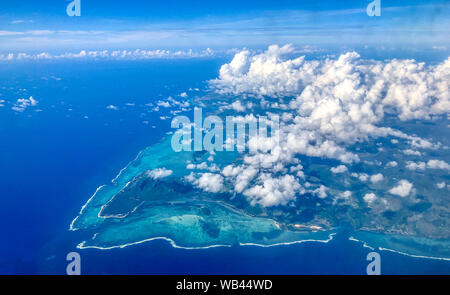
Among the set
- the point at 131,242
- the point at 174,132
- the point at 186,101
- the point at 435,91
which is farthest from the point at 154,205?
the point at 435,91

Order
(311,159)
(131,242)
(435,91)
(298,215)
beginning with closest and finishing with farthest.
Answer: (131,242)
(298,215)
(311,159)
(435,91)

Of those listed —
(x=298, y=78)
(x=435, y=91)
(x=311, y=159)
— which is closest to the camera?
(x=311, y=159)

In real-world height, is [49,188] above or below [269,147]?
below

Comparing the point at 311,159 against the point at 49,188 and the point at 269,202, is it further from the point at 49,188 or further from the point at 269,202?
the point at 49,188

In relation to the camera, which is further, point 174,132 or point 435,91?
point 435,91
